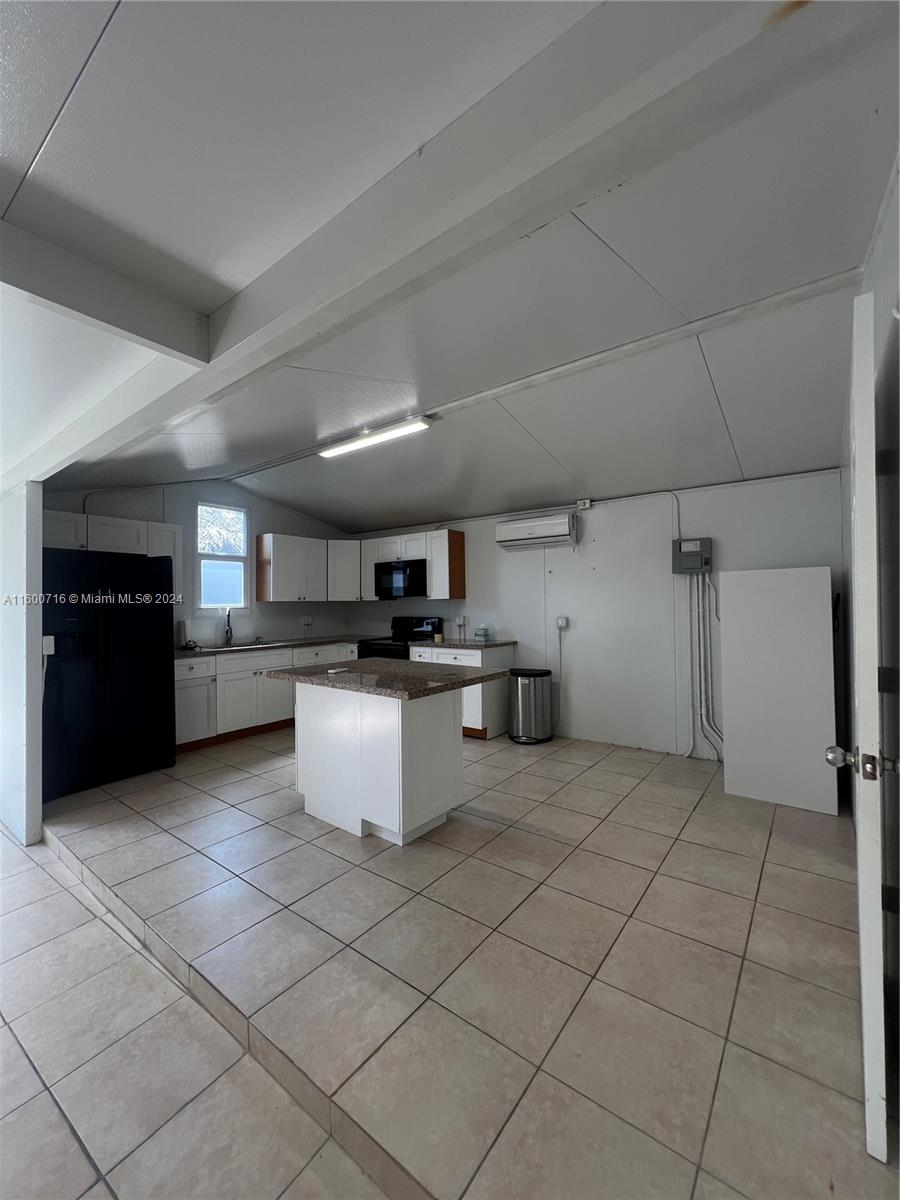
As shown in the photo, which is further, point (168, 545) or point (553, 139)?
point (168, 545)

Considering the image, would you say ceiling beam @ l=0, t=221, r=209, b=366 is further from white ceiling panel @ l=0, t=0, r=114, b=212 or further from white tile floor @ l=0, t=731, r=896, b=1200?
white tile floor @ l=0, t=731, r=896, b=1200

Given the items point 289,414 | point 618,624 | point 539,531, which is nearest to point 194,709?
point 289,414

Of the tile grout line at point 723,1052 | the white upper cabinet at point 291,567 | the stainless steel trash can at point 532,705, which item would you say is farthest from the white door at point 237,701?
the tile grout line at point 723,1052

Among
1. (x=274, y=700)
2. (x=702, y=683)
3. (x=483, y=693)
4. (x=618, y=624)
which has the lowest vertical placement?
(x=274, y=700)

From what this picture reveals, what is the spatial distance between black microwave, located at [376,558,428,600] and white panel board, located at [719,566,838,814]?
3.21 metres

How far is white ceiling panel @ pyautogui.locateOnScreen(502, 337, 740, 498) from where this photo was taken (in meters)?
2.66

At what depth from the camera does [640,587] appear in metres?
4.46

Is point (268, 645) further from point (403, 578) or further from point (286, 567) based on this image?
point (403, 578)

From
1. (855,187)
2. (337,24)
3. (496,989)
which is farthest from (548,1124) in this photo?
(855,187)

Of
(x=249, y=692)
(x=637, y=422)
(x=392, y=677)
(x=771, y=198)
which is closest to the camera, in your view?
(x=771, y=198)

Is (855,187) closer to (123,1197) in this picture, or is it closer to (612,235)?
(612,235)

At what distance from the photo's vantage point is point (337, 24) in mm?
935

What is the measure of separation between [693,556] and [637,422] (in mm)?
1424

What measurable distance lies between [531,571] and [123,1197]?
182 inches
